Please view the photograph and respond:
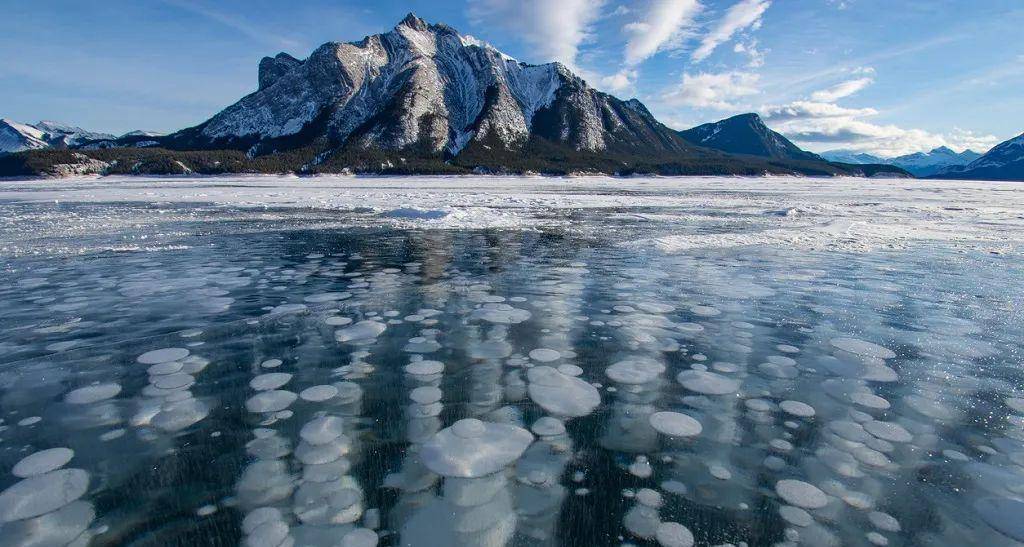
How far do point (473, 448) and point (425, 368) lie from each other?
1.65 meters

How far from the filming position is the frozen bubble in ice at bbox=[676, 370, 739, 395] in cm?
474

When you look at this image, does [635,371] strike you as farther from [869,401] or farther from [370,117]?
[370,117]

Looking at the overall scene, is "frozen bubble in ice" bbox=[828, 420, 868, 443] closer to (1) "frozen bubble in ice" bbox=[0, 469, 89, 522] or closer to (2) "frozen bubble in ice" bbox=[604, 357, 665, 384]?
(2) "frozen bubble in ice" bbox=[604, 357, 665, 384]

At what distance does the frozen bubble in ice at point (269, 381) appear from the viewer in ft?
15.5

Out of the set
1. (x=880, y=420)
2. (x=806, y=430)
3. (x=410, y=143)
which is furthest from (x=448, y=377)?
(x=410, y=143)

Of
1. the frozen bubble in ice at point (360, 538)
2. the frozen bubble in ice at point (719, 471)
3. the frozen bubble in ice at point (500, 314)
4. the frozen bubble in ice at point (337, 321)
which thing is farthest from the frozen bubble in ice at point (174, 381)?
the frozen bubble in ice at point (719, 471)

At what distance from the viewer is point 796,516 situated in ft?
9.82

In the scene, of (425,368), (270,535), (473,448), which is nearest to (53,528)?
(270,535)

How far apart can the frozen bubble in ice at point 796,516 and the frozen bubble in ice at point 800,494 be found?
61 mm

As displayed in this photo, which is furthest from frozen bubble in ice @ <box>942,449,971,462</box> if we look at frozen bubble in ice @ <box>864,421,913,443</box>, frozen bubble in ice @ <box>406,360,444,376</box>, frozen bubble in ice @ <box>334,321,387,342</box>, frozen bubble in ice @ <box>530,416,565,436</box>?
frozen bubble in ice @ <box>334,321,387,342</box>

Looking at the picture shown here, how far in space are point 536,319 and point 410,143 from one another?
16270 centimetres

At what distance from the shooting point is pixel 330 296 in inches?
321

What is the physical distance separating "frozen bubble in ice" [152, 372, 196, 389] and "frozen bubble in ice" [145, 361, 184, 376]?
116mm

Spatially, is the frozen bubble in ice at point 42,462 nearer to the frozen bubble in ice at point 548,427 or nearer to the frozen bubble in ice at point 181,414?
the frozen bubble in ice at point 181,414
